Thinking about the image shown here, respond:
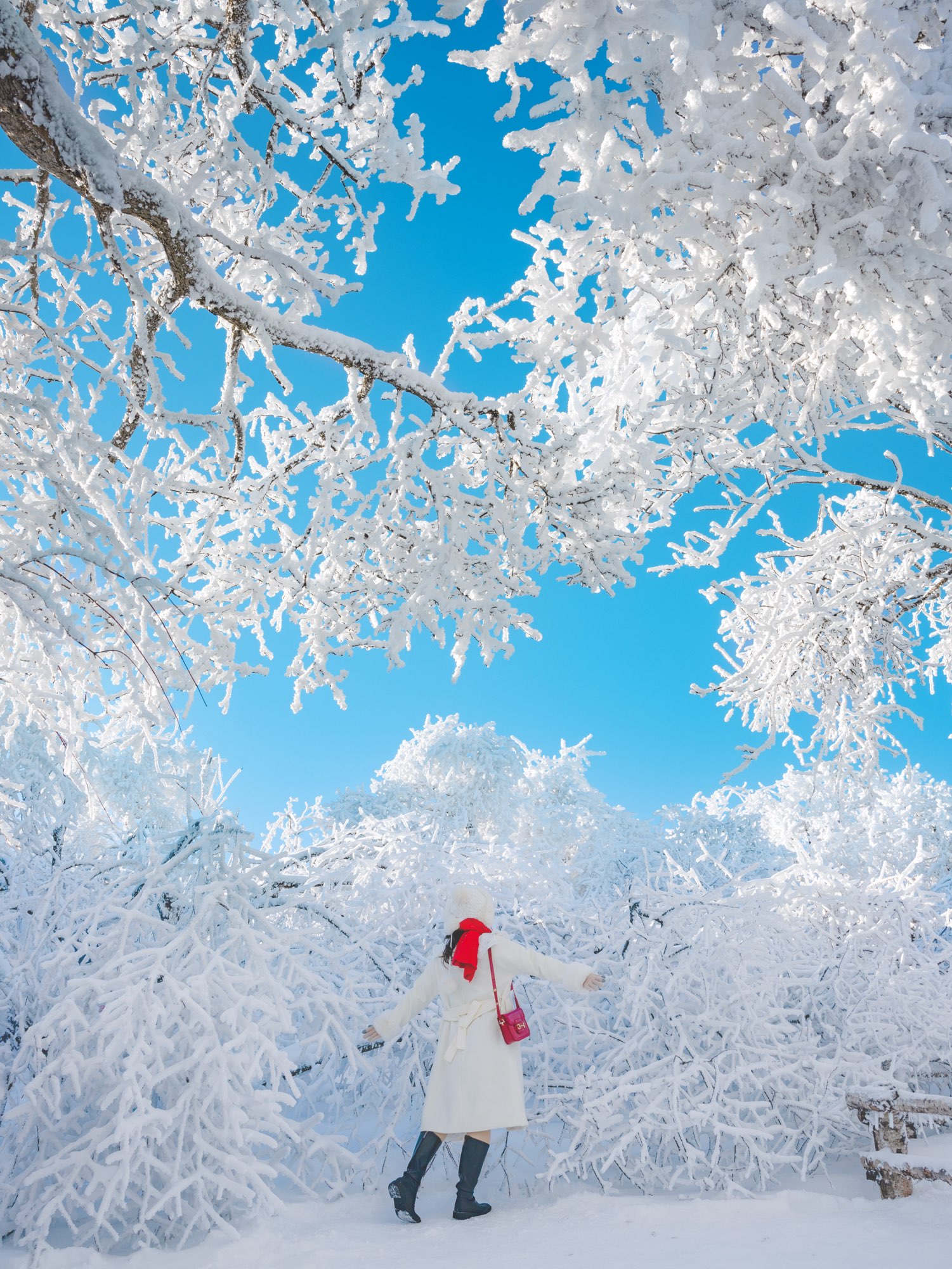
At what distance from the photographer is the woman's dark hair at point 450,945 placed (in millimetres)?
4402

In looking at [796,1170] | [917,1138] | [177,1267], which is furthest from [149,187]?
[917,1138]

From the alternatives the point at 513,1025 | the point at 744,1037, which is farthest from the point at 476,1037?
the point at 744,1037

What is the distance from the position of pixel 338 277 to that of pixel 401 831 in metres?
3.84

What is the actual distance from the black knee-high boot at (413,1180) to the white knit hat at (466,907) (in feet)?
3.32

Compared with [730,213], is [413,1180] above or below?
below

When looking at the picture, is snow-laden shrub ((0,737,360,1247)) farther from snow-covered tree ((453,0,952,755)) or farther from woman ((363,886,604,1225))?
snow-covered tree ((453,0,952,755))

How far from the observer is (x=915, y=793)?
24016 mm

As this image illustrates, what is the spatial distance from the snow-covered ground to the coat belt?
0.73 metres

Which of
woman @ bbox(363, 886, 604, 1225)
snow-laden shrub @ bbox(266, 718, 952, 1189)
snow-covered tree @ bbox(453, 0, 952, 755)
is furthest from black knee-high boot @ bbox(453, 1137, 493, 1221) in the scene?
snow-covered tree @ bbox(453, 0, 952, 755)

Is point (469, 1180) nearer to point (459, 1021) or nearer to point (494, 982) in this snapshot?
point (459, 1021)

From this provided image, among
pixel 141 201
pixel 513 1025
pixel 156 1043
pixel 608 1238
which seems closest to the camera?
pixel 608 1238

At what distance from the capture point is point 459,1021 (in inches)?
166

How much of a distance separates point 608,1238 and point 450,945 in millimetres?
1532

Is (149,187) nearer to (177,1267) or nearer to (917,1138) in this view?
(177,1267)
